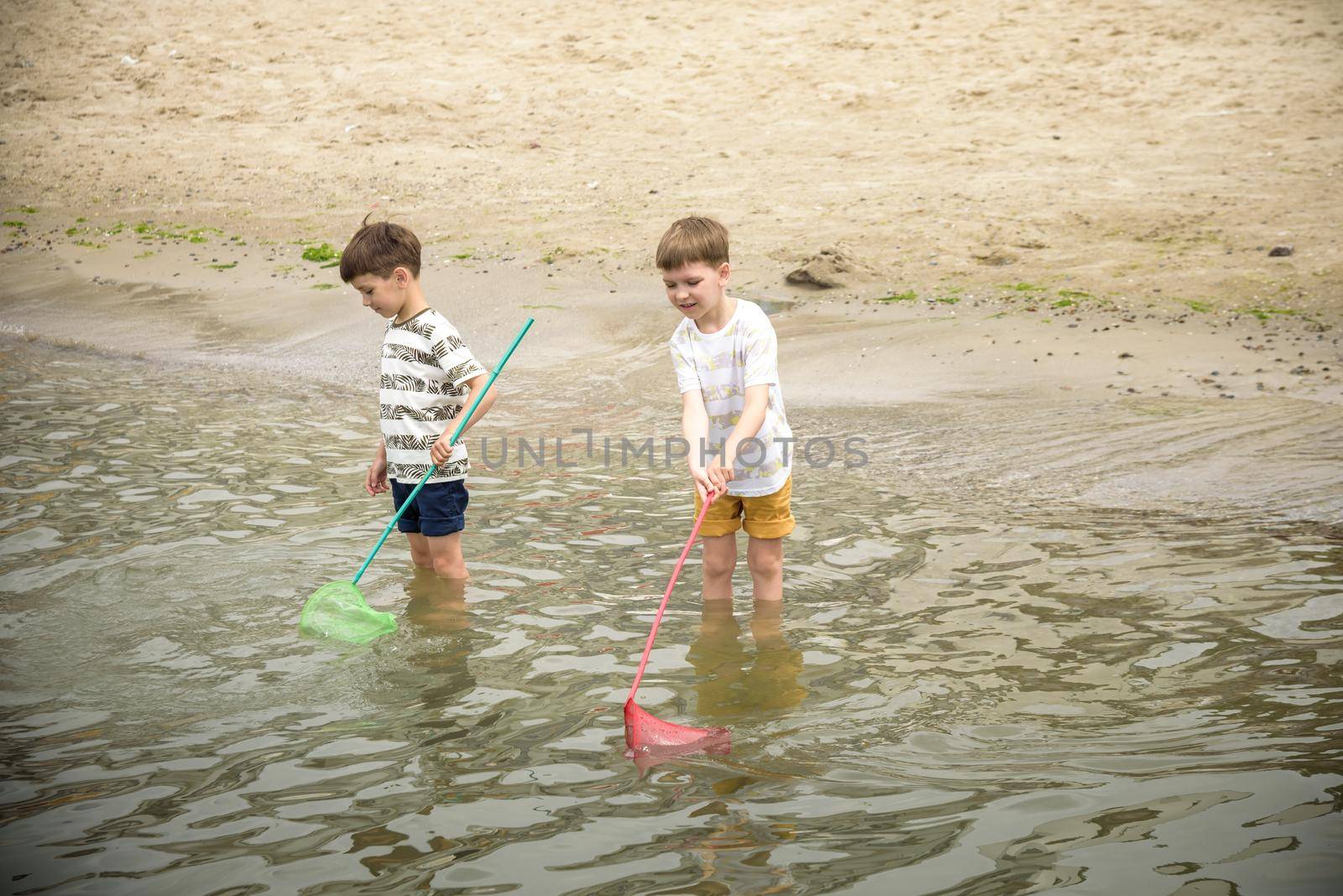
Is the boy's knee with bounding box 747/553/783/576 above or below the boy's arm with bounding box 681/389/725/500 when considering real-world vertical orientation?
below

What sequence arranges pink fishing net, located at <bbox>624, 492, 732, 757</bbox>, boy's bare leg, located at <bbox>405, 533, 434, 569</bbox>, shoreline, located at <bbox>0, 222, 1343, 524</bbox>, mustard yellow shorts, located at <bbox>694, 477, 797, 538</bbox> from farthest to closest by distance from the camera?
shoreline, located at <bbox>0, 222, 1343, 524</bbox>
boy's bare leg, located at <bbox>405, 533, 434, 569</bbox>
mustard yellow shorts, located at <bbox>694, 477, 797, 538</bbox>
pink fishing net, located at <bbox>624, 492, 732, 757</bbox>

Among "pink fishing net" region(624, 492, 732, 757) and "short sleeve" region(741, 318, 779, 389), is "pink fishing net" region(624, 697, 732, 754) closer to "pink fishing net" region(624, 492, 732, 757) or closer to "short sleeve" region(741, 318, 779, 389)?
"pink fishing net" region(624, 492, 732, 757)

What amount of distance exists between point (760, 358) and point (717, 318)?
212 mm

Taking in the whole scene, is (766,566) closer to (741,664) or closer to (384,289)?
(741,664)

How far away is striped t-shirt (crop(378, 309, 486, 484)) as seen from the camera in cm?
Answer: 417

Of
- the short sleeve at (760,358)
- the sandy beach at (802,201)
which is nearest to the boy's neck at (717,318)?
the short sleeve at (760,358)

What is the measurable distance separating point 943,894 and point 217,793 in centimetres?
185

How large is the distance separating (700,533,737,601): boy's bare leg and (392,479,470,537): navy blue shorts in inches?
36.2

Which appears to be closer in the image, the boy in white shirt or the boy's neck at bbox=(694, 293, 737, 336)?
the boy in white shirt

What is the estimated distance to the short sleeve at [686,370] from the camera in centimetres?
389

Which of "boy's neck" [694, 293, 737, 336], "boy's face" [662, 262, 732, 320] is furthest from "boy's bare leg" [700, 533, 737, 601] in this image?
"boy's face" [662, 262, 732, 320]

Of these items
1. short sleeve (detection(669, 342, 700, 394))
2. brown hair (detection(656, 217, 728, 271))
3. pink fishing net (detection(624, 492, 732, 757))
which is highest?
brown hair (detection(656, 217, 728, 271))

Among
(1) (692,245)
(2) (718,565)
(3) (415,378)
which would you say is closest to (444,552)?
(3) (415,378)

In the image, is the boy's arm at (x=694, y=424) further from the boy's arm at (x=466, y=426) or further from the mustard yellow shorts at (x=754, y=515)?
the boy's arm at (x=466, y=426)
